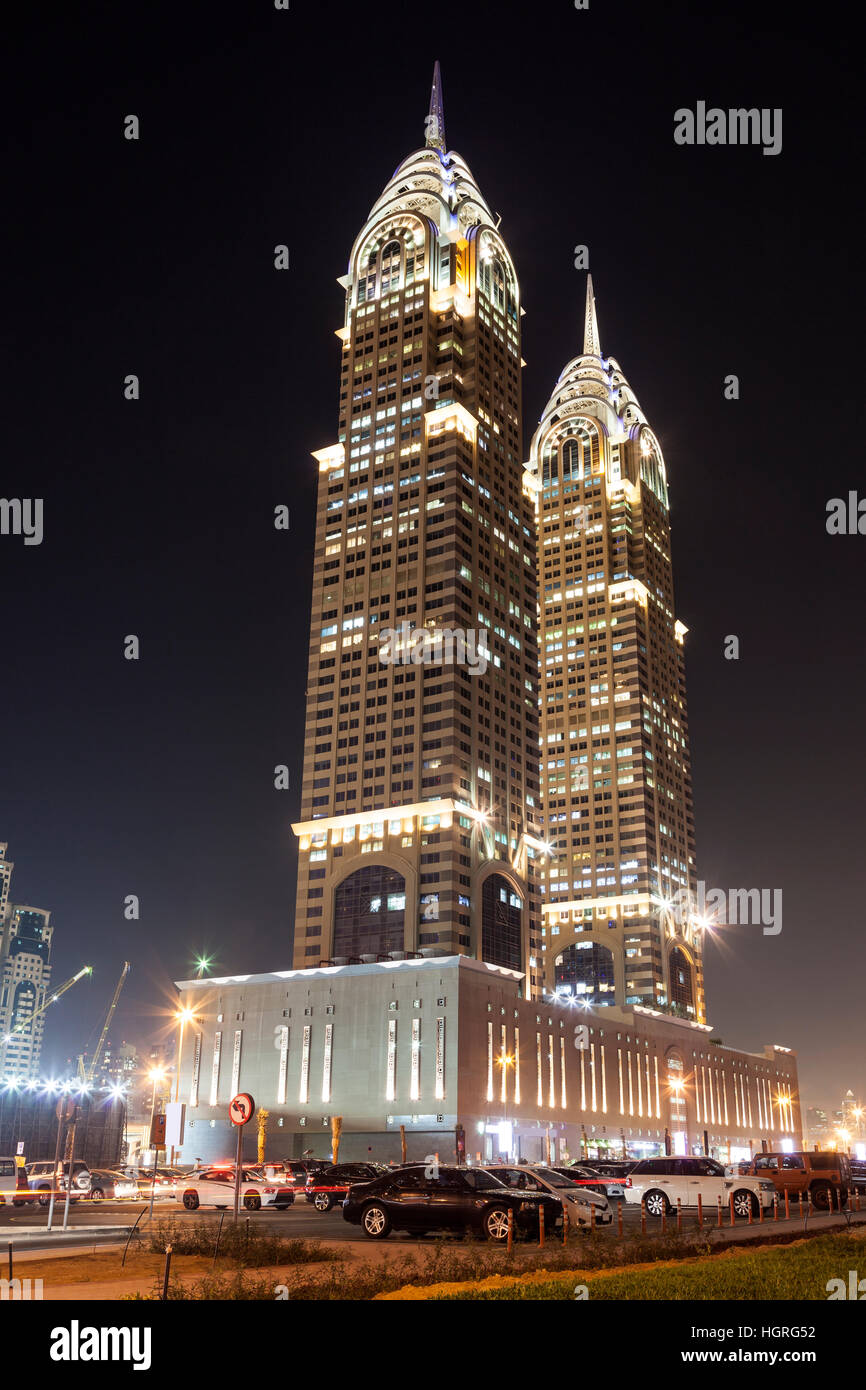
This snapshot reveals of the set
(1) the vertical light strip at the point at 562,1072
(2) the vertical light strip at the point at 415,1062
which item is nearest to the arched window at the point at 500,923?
(1) the vertical light strip at the point at 562,1072

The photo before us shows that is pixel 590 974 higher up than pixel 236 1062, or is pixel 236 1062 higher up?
pixel 590 974

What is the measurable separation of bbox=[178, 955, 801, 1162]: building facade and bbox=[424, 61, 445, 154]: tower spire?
137 m

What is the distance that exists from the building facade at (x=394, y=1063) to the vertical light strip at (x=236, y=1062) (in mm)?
111

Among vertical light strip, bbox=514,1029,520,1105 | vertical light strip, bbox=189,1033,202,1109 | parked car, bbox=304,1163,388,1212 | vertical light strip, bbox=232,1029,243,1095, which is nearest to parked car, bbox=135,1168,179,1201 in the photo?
parked car, bbox=304,1163,388,1212

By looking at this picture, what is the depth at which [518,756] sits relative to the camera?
15512 centimetres

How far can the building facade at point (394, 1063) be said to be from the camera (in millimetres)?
110812

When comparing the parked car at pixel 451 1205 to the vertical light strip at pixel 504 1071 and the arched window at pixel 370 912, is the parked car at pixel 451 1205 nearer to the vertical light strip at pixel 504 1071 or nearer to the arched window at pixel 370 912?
the vertical light strip at pixel 504 1071

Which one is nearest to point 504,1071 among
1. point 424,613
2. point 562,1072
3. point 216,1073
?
point 562,1072

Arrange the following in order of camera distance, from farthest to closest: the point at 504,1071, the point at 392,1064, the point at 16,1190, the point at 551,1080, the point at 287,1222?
the point at 551,1080
the point at 504,1071
the point at 392,1064
the point at 16,1190
the point at 287,1222

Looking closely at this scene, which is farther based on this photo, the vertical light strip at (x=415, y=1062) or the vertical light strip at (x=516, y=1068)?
the vertical light strip at (x=516, y=1068)

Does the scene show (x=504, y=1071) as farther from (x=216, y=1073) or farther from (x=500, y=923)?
(x=216, y=1073)

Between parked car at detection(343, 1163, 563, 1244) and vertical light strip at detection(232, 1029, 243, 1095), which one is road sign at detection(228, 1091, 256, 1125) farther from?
vertical light strip at detection(232, 1029, 243, 1095)

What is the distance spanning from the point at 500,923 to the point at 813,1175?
98695 millimetres

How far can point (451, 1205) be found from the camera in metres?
27.7
